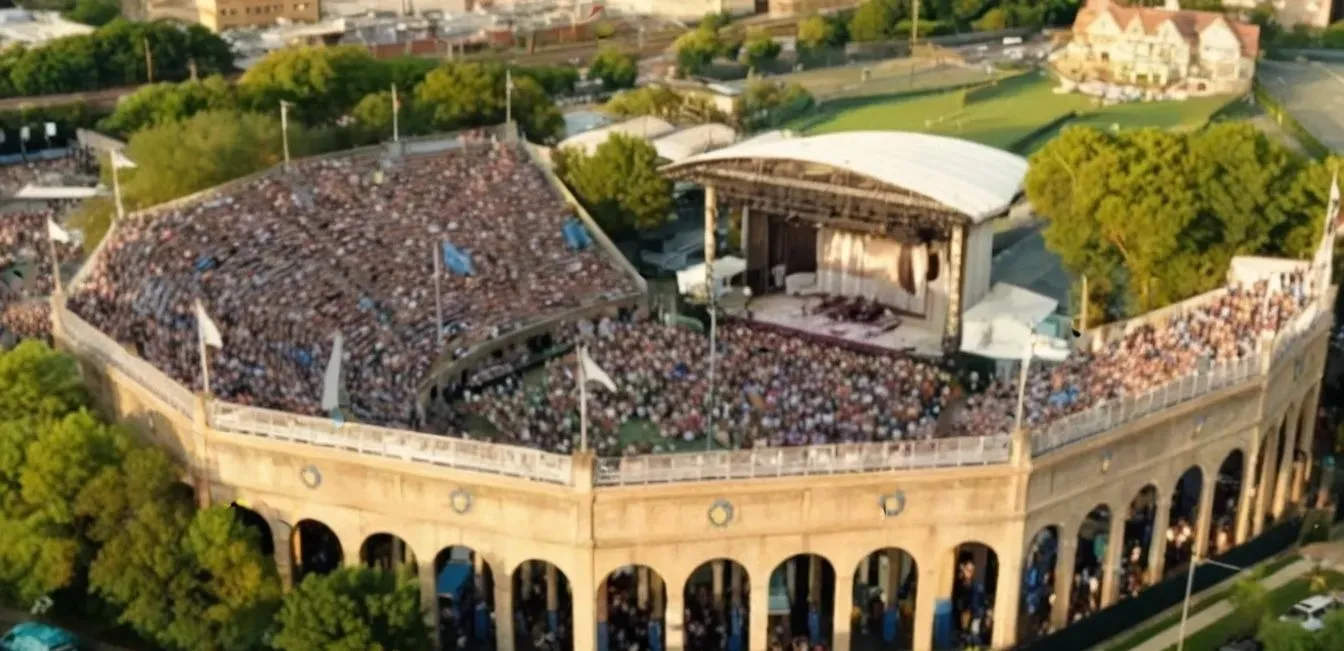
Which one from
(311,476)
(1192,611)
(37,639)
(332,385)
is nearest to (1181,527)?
(1192,611)

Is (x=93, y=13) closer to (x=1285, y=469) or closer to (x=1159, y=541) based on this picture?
(x=1285, y=469)

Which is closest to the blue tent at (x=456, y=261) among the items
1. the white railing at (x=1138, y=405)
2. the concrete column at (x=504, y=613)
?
the concrete column at (x=504, y=613)

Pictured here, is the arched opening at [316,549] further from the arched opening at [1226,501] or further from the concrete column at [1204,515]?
the arched opening at [1226,501]

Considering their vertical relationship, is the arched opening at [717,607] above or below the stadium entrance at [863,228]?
below

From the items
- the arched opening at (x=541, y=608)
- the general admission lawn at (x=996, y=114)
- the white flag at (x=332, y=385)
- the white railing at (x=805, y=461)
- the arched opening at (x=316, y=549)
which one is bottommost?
the arched opening at (x=541, y=608)

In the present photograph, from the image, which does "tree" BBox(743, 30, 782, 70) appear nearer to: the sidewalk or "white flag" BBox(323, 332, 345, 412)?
the sidewalk

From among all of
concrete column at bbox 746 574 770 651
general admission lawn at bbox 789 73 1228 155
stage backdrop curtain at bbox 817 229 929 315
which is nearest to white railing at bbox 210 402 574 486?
concrete column at bbox 746 574 770 651
